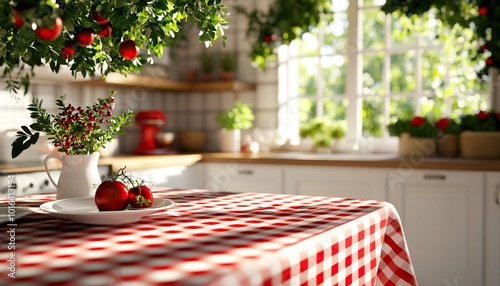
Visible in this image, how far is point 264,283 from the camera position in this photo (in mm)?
1077

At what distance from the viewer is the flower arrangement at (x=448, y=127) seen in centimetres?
365

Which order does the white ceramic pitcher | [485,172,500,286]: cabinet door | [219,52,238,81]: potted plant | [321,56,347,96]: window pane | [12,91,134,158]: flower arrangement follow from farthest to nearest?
[321,56,347,96]: window pane
[219,52,238,81]: potted plant
[485,172,500,286]: cabinet door
the white ceramic pitcher
[12,91,134,158]: flower arrangement

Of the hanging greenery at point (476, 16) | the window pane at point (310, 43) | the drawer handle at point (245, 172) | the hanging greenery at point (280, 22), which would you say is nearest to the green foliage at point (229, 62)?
the hanging greenery at point (280, 22)

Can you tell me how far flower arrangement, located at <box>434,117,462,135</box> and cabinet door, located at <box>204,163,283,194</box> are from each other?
1025mm

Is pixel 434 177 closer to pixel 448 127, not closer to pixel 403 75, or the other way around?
pixel 448 127

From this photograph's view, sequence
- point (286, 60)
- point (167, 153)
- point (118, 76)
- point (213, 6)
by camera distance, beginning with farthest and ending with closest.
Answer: point (286, 60)
point (167, 153)
point (118, 76)
point (213, 6)

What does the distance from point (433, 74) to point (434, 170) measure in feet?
3.49

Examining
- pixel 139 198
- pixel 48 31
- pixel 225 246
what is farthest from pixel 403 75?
pixel 48 31

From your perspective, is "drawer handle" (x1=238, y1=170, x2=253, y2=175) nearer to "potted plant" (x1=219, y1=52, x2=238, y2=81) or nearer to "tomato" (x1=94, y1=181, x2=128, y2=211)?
"potted plant" (x1=219, y1=52, x2=238, y2=81)

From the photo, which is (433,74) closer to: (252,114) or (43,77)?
(252,114)

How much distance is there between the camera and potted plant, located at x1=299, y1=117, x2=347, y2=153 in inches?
166

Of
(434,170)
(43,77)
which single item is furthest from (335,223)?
(43,77)

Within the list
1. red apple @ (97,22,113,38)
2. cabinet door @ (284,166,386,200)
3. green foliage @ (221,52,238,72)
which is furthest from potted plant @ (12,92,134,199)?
green foliage @ (221,52,238,72)

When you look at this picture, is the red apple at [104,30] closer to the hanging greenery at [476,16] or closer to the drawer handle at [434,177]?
the drawer handle at [434,177]
